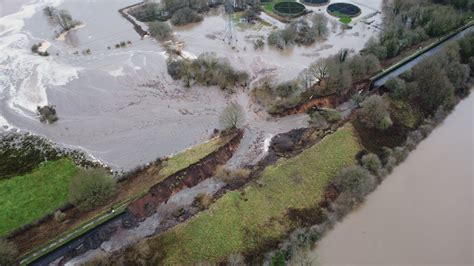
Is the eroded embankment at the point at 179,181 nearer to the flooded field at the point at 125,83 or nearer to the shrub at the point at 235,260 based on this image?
the flooded field at the point at 125,83

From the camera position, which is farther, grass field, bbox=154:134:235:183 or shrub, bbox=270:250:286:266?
grass field, bbox=154:134:235:183

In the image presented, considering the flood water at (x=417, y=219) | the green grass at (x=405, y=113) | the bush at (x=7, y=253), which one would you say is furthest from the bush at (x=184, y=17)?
the bush at (x=7, y=253)

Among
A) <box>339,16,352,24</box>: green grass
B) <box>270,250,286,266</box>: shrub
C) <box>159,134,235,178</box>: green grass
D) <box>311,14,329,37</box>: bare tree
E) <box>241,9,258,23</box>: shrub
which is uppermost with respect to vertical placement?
<box>241,9,258,23</box>: shrub

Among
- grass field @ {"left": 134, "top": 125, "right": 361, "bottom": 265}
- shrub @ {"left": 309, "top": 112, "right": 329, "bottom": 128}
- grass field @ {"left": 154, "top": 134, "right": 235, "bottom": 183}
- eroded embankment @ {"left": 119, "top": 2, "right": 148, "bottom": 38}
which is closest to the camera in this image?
grass field @ {"left": 134, "top": 125, "right": 361, "bottom": 265}

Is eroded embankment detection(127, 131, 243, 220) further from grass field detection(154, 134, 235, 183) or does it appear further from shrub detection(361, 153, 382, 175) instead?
shrub detection(361, 153, 382, 175)

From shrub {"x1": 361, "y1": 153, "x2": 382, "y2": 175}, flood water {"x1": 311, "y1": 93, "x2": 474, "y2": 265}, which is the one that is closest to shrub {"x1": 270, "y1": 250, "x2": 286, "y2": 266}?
flood water {"x1": 311, "y1": 93, "x2": 474, "y2": 265}

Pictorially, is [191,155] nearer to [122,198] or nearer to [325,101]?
[122,198]

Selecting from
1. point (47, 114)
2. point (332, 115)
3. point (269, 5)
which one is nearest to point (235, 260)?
point (332, 115)

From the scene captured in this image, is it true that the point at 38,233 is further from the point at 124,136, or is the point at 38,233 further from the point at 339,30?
the point at 339,30
